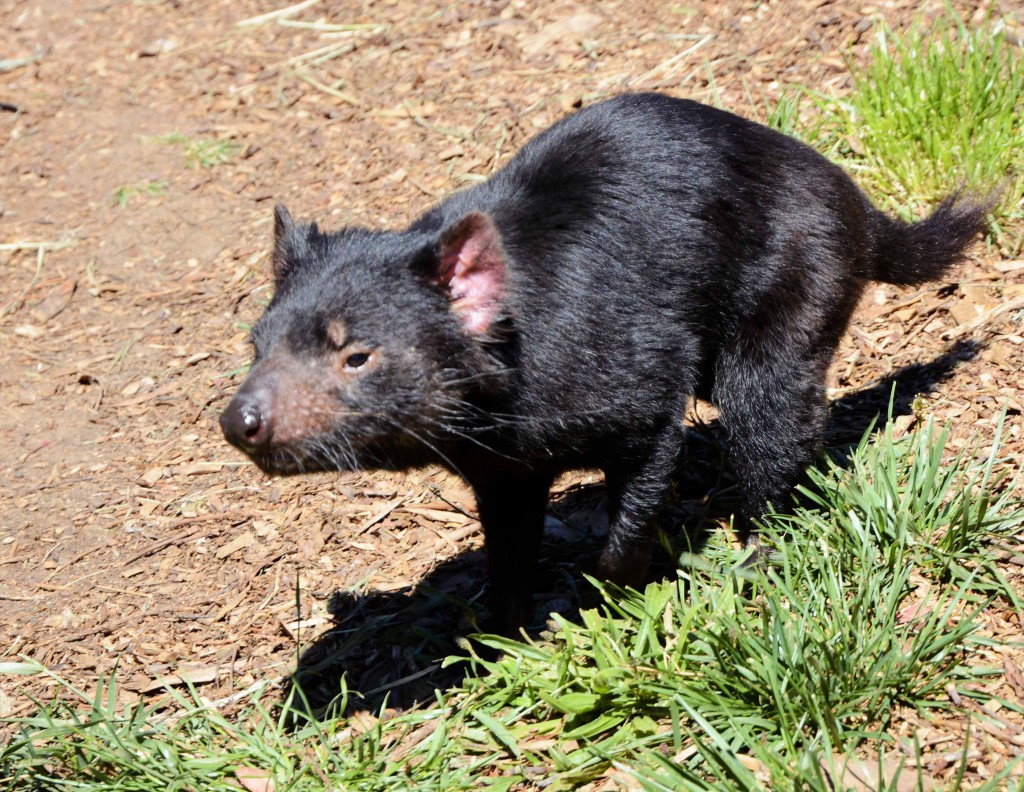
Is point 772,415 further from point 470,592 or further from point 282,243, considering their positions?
point 282,243

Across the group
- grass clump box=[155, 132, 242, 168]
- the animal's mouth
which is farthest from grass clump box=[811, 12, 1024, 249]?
grass clump box=[155, 132, 242, 168]

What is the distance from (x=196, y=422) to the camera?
5227mm

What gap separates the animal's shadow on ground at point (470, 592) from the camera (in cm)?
394

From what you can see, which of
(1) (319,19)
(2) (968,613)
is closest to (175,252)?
(1) (319,19)

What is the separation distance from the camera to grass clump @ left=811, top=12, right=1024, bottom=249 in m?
4.84

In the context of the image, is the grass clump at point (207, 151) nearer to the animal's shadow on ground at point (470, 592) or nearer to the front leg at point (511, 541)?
the animal's shadow on ground at point (470, 592)

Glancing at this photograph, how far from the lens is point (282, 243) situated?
356 centimetres

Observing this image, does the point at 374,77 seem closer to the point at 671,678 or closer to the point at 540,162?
the point at 540,162

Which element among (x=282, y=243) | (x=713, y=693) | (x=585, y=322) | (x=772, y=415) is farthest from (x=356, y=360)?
(x=772, y=415)

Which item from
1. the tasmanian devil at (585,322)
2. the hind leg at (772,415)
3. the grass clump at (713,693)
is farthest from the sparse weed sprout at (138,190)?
the hind leg at (772,415)

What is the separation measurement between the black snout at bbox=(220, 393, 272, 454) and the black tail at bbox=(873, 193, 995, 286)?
7.97 feet

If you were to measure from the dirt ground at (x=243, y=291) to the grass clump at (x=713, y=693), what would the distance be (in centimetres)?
17

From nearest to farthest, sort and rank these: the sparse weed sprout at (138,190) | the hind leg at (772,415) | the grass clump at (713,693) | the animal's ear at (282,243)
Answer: the grass clump at (713,693) < the animal's ear at (282,243) < the hind leg at (772,415) < the sparse weed sprout at (138,190)

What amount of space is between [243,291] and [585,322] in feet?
9.40
